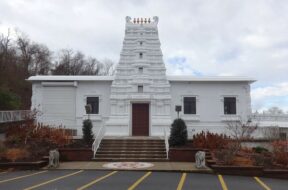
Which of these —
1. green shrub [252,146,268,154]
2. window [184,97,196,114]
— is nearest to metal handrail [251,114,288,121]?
window [184,97,196,114]

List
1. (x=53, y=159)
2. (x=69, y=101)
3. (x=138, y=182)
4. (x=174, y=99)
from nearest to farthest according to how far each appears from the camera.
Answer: (x=138, y=182), (x=53, y=159), (x=69, y=101), (x=174, y=99)

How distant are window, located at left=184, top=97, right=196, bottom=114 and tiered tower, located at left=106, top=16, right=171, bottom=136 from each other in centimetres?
136

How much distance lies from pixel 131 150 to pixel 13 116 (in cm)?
1013

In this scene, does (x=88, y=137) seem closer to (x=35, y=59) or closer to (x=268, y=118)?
(x=268, y=118)

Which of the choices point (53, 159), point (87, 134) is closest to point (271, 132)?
point (87, 134)

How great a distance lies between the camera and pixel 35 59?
5838 centimetres

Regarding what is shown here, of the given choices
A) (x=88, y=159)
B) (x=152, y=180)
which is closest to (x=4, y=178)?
(x=152, y=180)

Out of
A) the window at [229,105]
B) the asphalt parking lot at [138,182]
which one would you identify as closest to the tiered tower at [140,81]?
the window at [229,105]

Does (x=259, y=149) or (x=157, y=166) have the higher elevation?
(x=259, y=149)

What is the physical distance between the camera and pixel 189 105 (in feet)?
94.7

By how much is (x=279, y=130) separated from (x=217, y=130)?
4.18 m

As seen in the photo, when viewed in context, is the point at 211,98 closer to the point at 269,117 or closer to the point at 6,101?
the point at 269,117

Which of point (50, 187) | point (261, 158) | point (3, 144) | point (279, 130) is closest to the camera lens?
point (50, 187)

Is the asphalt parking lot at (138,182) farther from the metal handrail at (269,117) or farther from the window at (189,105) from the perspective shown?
the metal handrail at (269,117)
